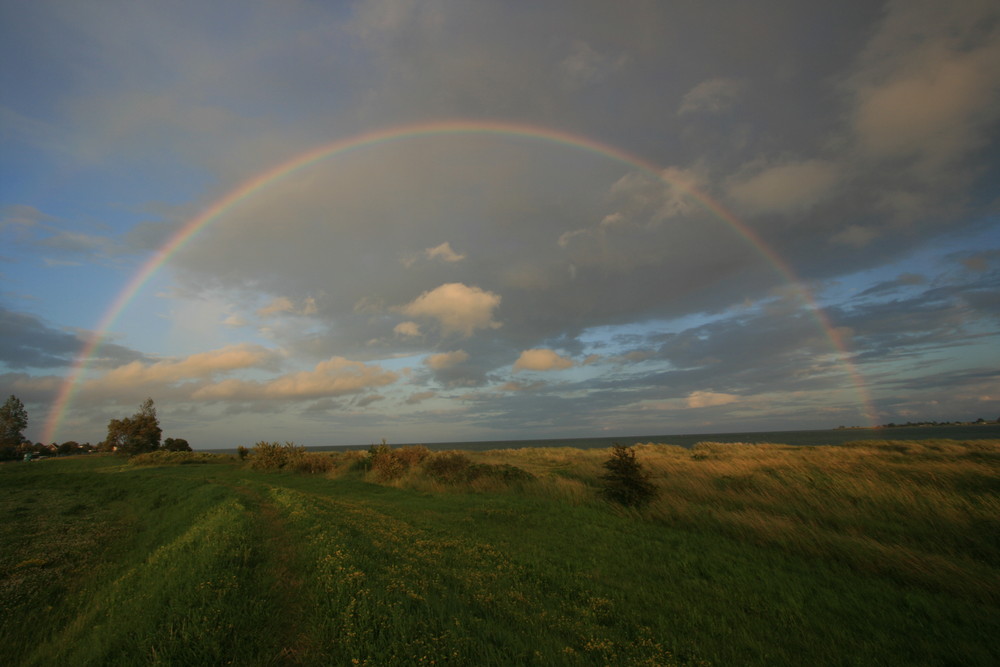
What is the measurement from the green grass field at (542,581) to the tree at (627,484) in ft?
2.24

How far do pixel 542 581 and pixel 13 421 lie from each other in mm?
104654

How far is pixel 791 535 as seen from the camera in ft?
37.9

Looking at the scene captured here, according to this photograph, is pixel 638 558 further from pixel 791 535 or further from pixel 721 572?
pixel 791 535

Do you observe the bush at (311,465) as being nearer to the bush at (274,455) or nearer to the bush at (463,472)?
the bush at (274,455)

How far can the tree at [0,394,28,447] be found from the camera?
6888 centimetres

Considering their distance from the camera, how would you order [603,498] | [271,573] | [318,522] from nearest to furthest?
[271,573] < [318,522] < [603,498]

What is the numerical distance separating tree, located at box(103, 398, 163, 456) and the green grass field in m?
58.5

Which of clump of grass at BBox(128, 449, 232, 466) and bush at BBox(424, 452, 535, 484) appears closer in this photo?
bush at BBox(424, 452, 535, 484)

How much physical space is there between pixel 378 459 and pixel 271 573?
25.7 metres

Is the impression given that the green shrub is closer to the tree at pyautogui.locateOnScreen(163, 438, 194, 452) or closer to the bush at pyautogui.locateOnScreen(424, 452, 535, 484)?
the bush at pyautogui.locateOnScreen(424, 452, 535, 484)

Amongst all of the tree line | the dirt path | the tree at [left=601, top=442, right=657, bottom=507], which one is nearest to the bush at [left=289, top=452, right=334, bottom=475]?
the dirt path

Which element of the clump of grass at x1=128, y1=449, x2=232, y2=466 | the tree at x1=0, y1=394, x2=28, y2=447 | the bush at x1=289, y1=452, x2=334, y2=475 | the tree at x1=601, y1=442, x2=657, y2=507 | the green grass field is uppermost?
the tree at x1=0, y1=394, x2=28, y2=447

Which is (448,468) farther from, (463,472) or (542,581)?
(542,581)

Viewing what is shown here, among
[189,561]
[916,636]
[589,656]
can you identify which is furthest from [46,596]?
[916,636]
